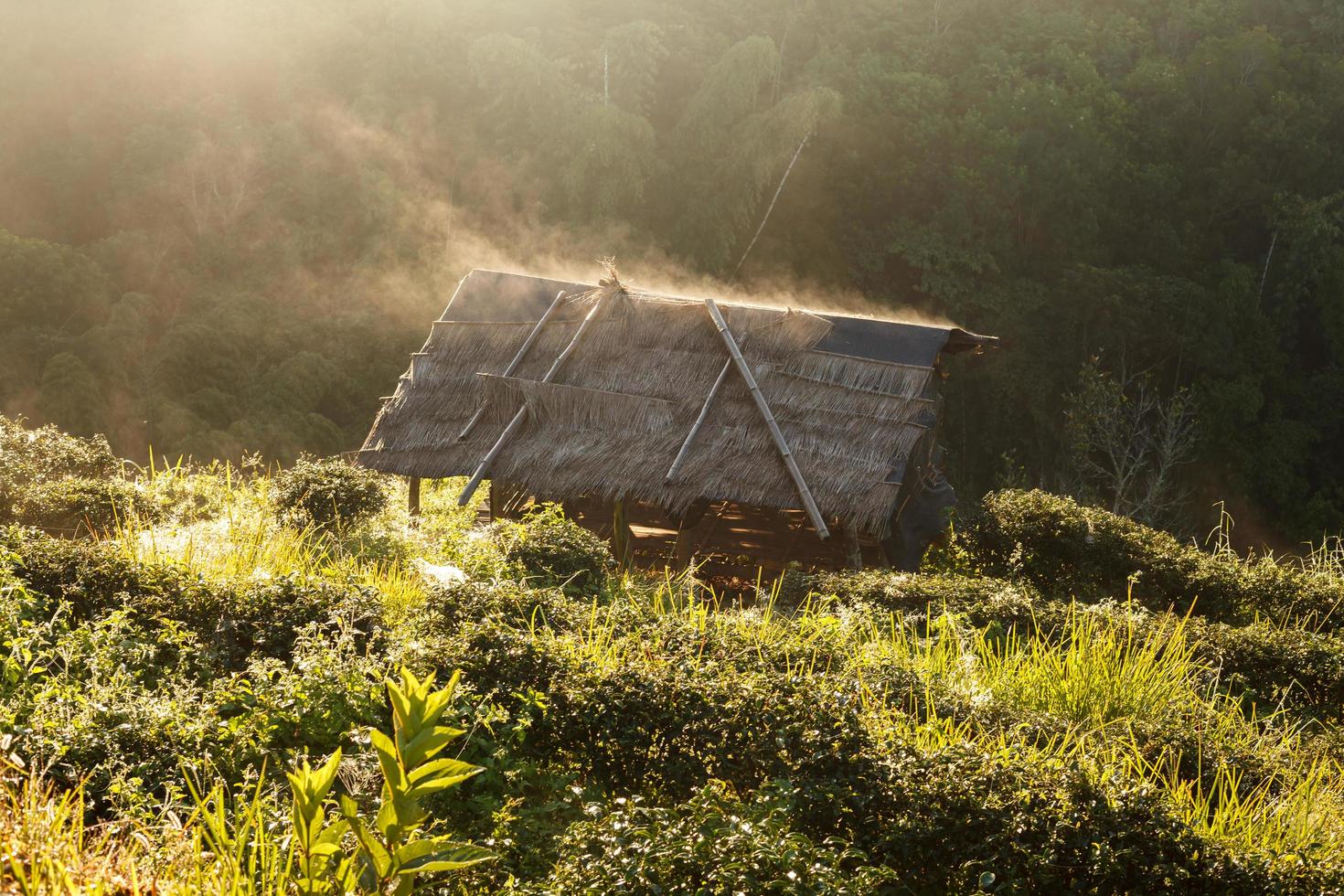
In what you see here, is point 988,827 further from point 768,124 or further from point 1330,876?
point 768,124

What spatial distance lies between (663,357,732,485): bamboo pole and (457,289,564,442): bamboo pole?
2219 millimetres

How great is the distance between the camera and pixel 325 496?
10.4 m

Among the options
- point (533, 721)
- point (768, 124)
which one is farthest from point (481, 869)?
point (768, 124)

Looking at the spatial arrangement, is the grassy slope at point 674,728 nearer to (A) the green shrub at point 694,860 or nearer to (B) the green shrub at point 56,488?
(A) the green shrub at point 694,860

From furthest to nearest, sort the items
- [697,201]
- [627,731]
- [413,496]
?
A: [697,201] → [413,496] → [627,731]

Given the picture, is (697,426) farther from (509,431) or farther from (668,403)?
(509,431)

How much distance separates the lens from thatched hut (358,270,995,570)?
11070mm

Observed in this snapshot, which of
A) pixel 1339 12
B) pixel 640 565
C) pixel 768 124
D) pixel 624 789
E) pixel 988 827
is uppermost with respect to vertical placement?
pixel 1339 12

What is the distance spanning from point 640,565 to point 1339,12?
89.5 feet

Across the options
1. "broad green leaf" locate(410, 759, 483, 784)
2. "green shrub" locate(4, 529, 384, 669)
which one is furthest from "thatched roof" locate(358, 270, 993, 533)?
"broad green leaf" locate(410, 759, 483, 784)

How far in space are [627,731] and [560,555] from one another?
334 centimetres

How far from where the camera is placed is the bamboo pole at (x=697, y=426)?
1099cm

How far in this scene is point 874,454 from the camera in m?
11.1

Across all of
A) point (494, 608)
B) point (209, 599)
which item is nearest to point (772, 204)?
point (494, 608)
